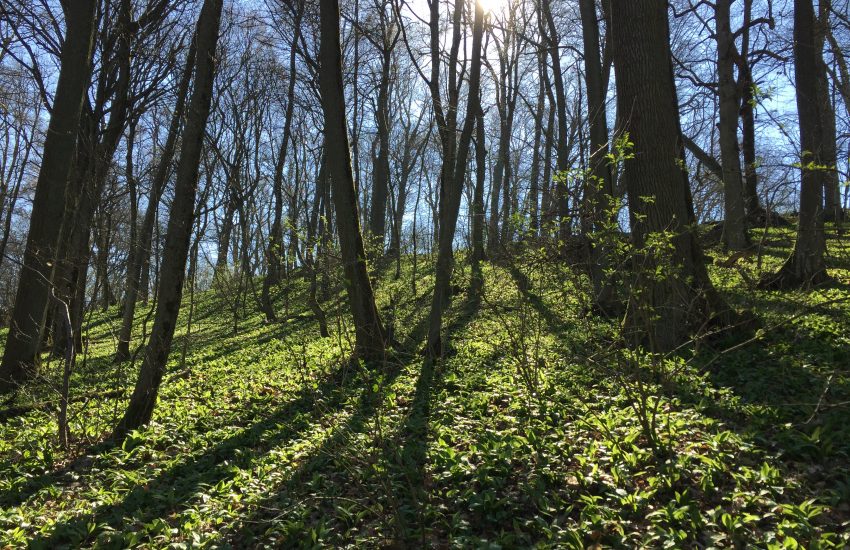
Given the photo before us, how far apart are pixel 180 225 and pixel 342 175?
8.97 feet

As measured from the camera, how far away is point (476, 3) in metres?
8.84

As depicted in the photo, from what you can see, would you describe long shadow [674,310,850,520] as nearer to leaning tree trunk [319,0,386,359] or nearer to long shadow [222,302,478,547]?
long shadow [222,302,478,547]

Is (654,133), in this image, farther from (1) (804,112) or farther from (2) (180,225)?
(2) (180,225)

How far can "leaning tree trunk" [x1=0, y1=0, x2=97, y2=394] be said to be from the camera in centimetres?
782

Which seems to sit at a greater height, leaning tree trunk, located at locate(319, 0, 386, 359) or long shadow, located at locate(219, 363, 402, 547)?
leaning tree trunk, located at locate(319, 0, 386, 359)

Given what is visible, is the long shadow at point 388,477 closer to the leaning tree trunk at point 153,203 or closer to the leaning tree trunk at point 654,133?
the leaning tree trunk at point 654,133

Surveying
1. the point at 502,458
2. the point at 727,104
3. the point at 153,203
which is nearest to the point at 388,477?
the point at 502,458

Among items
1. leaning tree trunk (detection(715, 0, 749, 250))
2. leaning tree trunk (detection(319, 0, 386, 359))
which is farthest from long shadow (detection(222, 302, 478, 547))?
leaning tree trunk (detection(715, 0, 749, 250))

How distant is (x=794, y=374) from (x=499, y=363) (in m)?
3.54

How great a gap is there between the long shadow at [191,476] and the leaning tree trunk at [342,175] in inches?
59.2

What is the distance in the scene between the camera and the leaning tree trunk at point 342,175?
7.75m

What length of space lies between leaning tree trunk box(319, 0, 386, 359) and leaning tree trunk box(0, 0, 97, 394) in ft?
Result: 12.6

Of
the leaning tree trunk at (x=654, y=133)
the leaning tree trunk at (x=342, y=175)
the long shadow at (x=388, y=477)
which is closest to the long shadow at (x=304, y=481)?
the long shadow at (x=388, y=477)

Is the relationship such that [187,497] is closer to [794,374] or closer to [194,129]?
[194,129]
